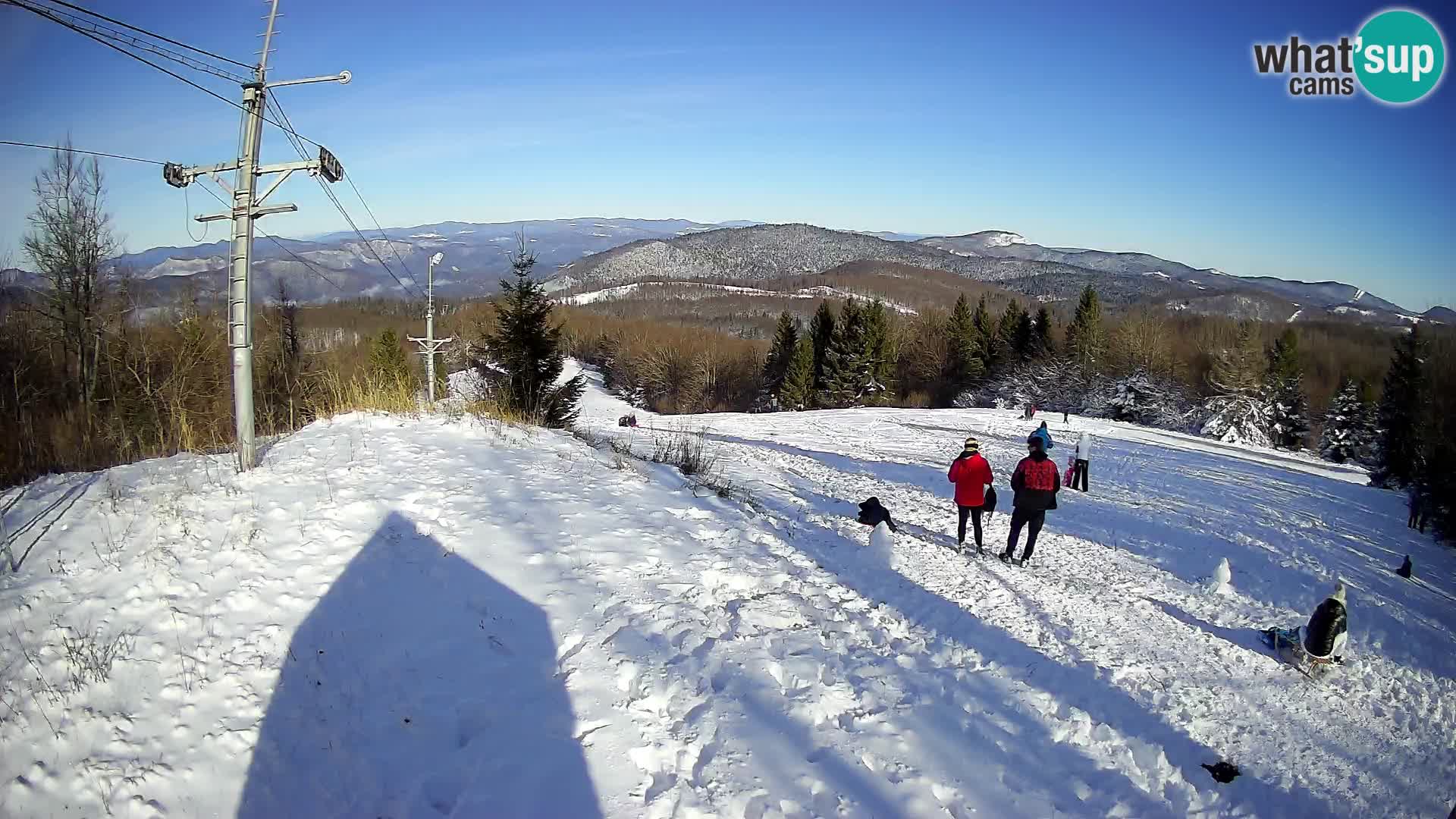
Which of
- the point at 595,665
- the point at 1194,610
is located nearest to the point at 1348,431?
the point at 1194,610

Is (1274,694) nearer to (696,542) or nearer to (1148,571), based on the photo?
(1148,571)

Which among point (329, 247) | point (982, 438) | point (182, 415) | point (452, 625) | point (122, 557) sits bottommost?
point (982, 438)

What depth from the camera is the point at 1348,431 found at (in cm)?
4212

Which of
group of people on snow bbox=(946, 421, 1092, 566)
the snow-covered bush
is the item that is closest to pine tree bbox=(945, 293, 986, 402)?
the snow-covered bush

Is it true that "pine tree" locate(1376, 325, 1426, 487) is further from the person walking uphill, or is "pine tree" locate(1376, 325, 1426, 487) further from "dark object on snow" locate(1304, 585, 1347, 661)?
"dark object on snow" locate(1304, 585, 1347, 661)

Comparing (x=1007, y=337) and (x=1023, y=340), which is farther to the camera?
(x=1007, y=337)

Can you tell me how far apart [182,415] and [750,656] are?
7.04 meters

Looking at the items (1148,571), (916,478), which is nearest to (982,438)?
(916,478)

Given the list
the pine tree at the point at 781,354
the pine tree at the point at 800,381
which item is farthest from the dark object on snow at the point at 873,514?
the pine tree at the point at 781,354

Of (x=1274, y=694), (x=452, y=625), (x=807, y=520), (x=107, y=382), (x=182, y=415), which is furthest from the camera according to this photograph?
(x=107, y=382)

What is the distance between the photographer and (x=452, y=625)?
4.33 meters

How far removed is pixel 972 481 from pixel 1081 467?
7.63 m

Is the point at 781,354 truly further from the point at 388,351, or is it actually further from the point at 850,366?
the point at 388,351

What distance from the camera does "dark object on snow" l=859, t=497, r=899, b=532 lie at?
8875 mm
